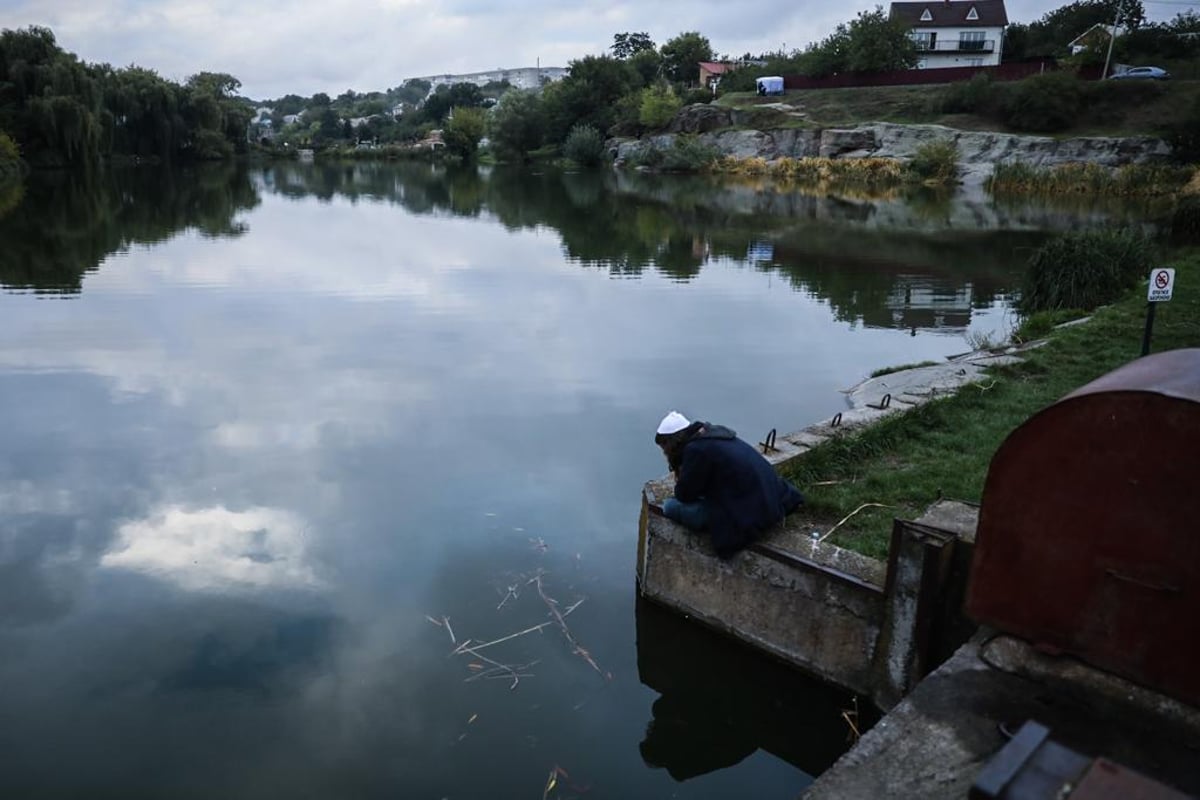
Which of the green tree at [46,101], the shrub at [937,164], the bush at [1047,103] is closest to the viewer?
the green tree at [46,101]

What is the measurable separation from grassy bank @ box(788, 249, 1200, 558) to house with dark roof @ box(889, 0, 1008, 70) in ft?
282

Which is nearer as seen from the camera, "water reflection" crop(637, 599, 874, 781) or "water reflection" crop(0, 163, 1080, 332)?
"water reflection" crop(637, 599, 874, 781)

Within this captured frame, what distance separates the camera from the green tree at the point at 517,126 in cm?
9006

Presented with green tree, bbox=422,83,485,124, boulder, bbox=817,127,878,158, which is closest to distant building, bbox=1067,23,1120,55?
boulder, bbox=817,127,878,158

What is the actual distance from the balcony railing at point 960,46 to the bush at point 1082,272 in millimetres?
78826

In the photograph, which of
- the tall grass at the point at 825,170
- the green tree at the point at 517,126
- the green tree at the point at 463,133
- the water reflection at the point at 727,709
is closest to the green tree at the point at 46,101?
the green tree at the point at 517,126

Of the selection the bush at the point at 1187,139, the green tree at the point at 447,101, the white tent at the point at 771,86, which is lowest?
the bush at the point at 1187,139

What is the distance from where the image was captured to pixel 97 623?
6719 millimetres

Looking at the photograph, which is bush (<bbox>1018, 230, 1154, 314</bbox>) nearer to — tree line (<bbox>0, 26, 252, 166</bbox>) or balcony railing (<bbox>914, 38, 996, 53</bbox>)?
tree line (<bbox>0, 26, 252, 166</bbox>)

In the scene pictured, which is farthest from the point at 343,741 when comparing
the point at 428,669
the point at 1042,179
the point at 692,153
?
the point at 692,153

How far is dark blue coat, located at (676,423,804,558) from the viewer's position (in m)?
6.07

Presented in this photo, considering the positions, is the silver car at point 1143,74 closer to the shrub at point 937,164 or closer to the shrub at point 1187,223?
the shrub at point 937,164

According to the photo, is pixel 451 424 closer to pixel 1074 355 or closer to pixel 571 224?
pixel 1074 355

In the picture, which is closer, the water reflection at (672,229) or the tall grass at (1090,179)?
the water reflection at (672,229)
